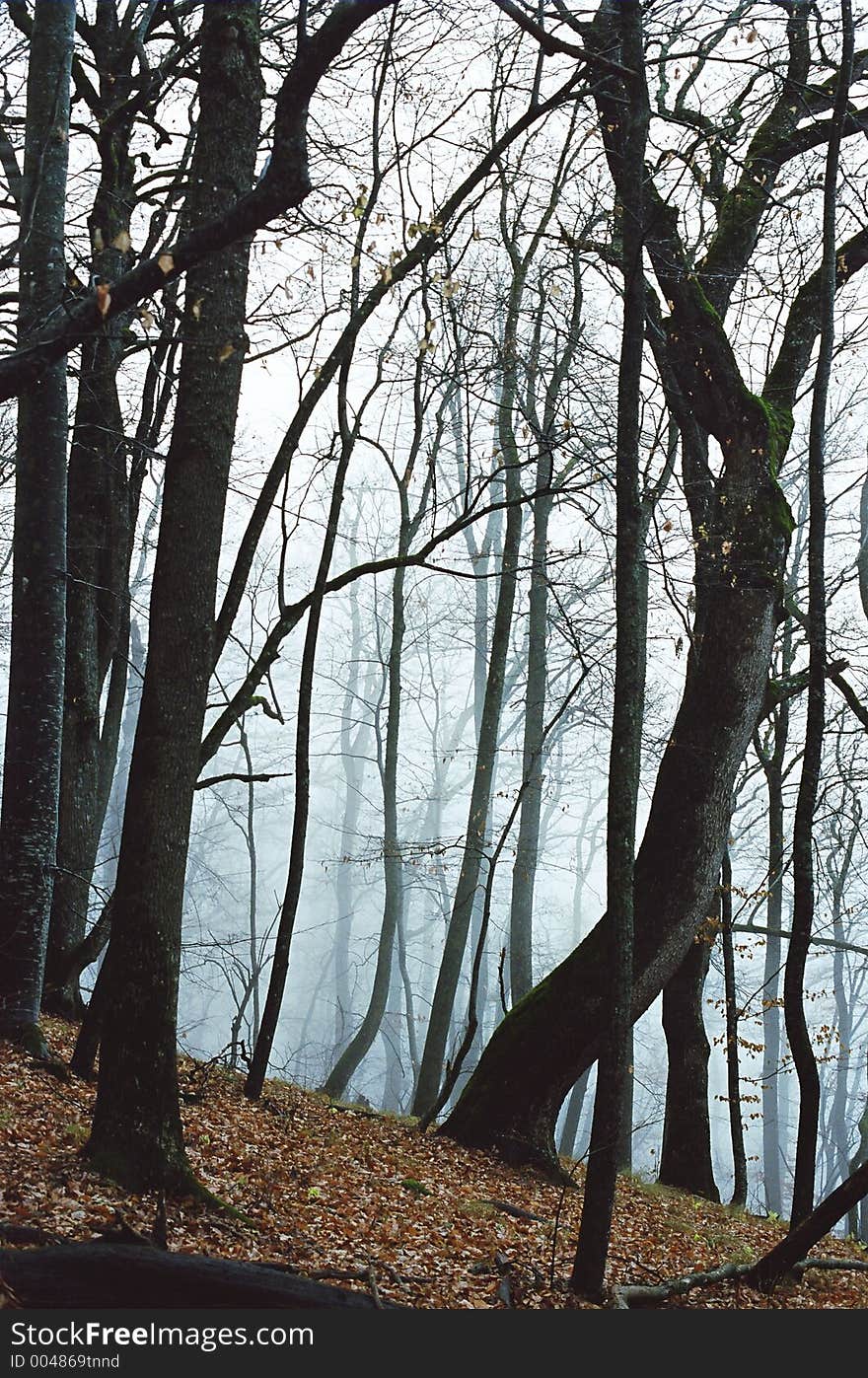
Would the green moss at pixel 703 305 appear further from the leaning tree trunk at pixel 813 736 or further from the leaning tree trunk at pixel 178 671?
the leaning tree trunk at pixel 178 671

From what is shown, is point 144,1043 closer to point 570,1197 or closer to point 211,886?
point 570,1197

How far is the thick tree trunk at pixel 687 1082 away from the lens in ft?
31.9

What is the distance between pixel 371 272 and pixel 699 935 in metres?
6.11

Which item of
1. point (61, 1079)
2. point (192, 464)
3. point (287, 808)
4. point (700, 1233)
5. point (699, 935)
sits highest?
point (287, 808)

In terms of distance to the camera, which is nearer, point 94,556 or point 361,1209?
point 361,1209

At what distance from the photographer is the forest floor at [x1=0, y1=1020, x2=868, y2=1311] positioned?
4523mm

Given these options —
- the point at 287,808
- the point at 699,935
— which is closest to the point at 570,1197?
the point at 699,935

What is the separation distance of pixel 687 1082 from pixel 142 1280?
7.25 meters

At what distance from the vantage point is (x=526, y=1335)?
427cm

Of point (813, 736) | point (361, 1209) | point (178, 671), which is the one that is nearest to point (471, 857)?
point (813, 736)

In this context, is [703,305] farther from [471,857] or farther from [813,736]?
[471,857]

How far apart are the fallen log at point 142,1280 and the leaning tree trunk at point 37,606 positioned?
338 cm

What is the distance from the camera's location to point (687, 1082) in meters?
9.80

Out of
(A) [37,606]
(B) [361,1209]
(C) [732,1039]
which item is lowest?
(B) [361,1209]
